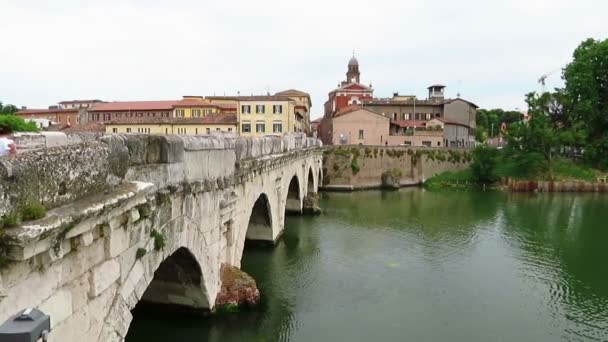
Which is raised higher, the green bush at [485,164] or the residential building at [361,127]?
the residential building at [361,127]

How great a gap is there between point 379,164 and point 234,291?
42.7 m

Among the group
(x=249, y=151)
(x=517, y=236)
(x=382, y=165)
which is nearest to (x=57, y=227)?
(x=249, y=151)

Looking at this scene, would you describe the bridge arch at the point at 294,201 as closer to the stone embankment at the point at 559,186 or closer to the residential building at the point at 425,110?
the stone embankment at the point at 559,186

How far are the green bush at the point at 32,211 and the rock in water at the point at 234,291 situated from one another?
33.0ft

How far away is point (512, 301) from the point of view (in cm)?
1841

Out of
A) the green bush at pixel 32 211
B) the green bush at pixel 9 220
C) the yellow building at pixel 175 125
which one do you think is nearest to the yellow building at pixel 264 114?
the yellow building at pixel 175 125

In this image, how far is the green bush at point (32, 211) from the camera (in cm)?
516

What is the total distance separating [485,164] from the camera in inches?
2172

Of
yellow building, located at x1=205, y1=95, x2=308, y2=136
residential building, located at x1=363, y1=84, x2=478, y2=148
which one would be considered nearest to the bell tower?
residential building, located at x1=363, y1=84, x2=478, y2=148

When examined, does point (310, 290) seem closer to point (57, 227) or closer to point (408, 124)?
point (57, 227)

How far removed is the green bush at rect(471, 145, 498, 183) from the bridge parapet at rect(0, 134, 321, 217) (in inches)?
1849

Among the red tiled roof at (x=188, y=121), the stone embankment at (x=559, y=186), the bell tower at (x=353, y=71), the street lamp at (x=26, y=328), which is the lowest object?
the stone embankment at (x=559, y=186)

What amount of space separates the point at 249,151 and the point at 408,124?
167 feet

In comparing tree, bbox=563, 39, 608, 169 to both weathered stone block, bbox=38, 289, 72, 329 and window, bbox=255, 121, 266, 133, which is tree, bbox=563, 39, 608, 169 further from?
weathered stone block, bbox=38, 289, 72, 329
